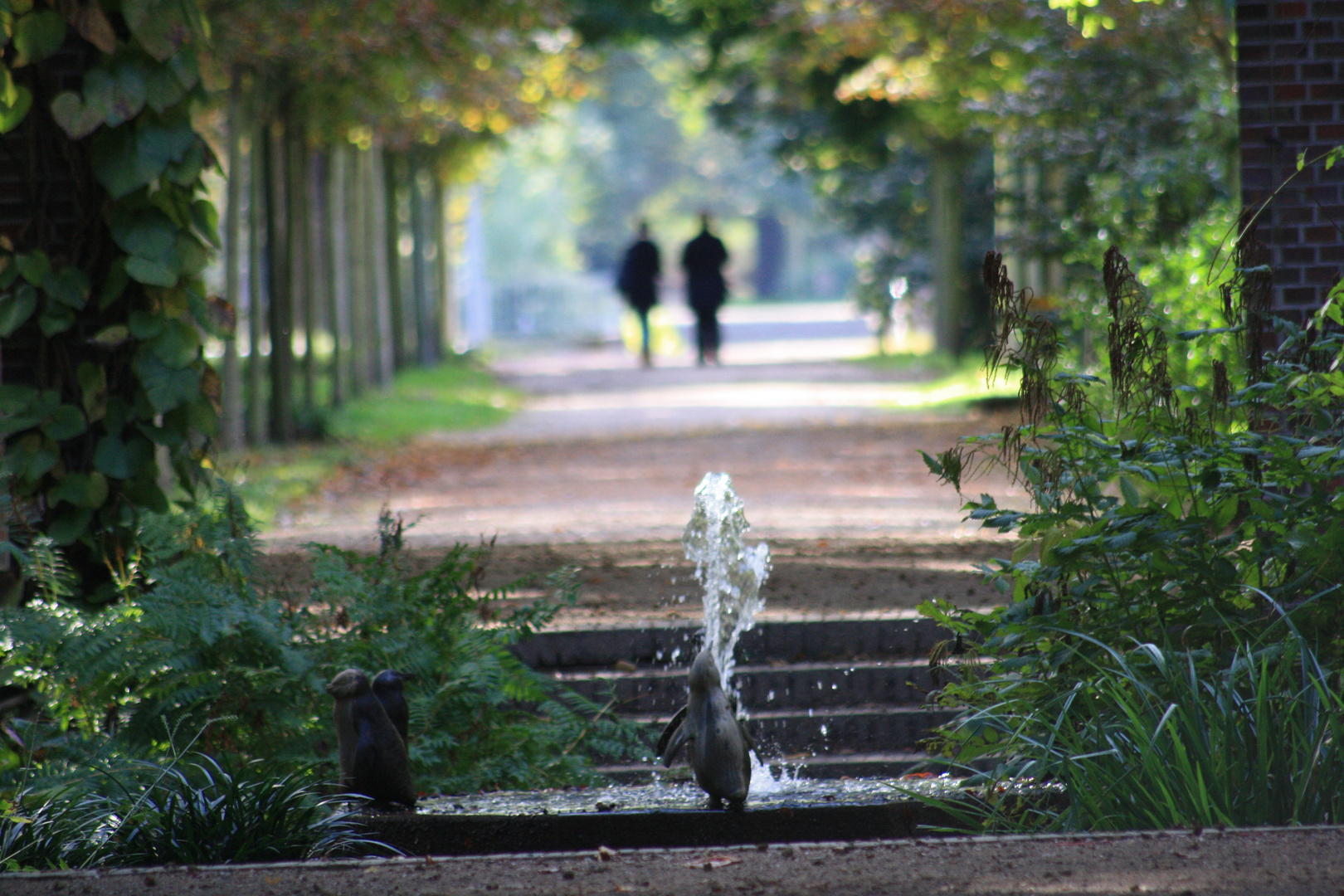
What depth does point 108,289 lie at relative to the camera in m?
5.70

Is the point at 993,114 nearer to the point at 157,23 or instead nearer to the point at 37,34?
the point at 157,23

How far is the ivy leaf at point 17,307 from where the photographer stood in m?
5.62

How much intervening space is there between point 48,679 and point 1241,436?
3.44m

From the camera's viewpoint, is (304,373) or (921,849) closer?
(921,849)

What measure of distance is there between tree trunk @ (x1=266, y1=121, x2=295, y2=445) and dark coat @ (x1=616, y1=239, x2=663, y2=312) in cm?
1196

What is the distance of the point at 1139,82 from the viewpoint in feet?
42.8

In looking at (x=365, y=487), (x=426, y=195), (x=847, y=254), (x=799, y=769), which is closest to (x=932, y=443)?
(x=365, y=487)

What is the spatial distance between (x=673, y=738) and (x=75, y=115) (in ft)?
10.1

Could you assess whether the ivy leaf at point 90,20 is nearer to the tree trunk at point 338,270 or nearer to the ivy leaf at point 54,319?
the ivy leaf at point 54,319

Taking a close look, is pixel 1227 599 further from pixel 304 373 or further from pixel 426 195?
pixel 426 195

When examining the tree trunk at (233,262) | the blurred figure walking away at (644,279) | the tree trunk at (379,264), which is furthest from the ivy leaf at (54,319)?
the blurred figure walking away at (644,279)

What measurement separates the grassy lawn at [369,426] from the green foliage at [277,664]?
0.85 m

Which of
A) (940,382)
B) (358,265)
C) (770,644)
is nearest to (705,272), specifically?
(940,382)

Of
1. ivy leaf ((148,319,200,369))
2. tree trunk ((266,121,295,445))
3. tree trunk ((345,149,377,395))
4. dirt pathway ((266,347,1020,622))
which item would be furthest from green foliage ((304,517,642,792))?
tree trunk ((345,149,377,395))
